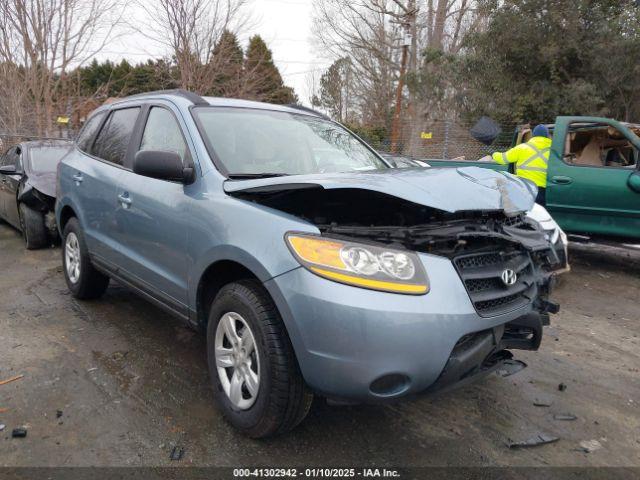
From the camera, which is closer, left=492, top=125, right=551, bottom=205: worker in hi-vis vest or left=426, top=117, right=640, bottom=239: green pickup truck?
left=426, top=117, right=640, bottom=239: green pickup truck

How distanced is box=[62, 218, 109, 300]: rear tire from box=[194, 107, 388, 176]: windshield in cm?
183

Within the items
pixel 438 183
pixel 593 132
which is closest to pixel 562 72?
pixel 593 132

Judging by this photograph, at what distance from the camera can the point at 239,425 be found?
2.45m

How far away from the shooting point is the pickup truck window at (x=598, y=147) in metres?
6.26

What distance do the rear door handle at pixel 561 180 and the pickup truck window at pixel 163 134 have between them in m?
4.92

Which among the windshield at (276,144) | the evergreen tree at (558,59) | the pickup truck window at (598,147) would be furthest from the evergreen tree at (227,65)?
the windshield at (276,144)

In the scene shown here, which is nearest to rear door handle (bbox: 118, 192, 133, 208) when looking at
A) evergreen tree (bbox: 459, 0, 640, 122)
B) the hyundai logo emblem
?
the hyundai logo emblem

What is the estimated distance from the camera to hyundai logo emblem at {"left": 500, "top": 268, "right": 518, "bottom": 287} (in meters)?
2.32

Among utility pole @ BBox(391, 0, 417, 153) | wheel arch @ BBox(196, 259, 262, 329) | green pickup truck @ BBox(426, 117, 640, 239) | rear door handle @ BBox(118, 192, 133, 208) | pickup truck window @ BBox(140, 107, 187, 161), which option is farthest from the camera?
utility pole @ BBox(391, 0, 417, 153)

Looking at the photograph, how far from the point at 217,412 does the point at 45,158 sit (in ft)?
19.0

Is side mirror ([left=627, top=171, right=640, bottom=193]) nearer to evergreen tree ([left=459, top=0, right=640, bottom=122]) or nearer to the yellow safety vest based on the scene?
the yellow safety vest

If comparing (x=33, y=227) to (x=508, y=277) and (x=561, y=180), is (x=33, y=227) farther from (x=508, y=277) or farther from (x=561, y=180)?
(x=561, y=180)

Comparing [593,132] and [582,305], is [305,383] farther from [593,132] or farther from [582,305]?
[593,132]

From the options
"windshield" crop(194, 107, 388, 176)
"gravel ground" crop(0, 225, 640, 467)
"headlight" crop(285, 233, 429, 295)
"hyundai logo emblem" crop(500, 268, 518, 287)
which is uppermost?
"windshield" crop(194, 107, 388, 176)
